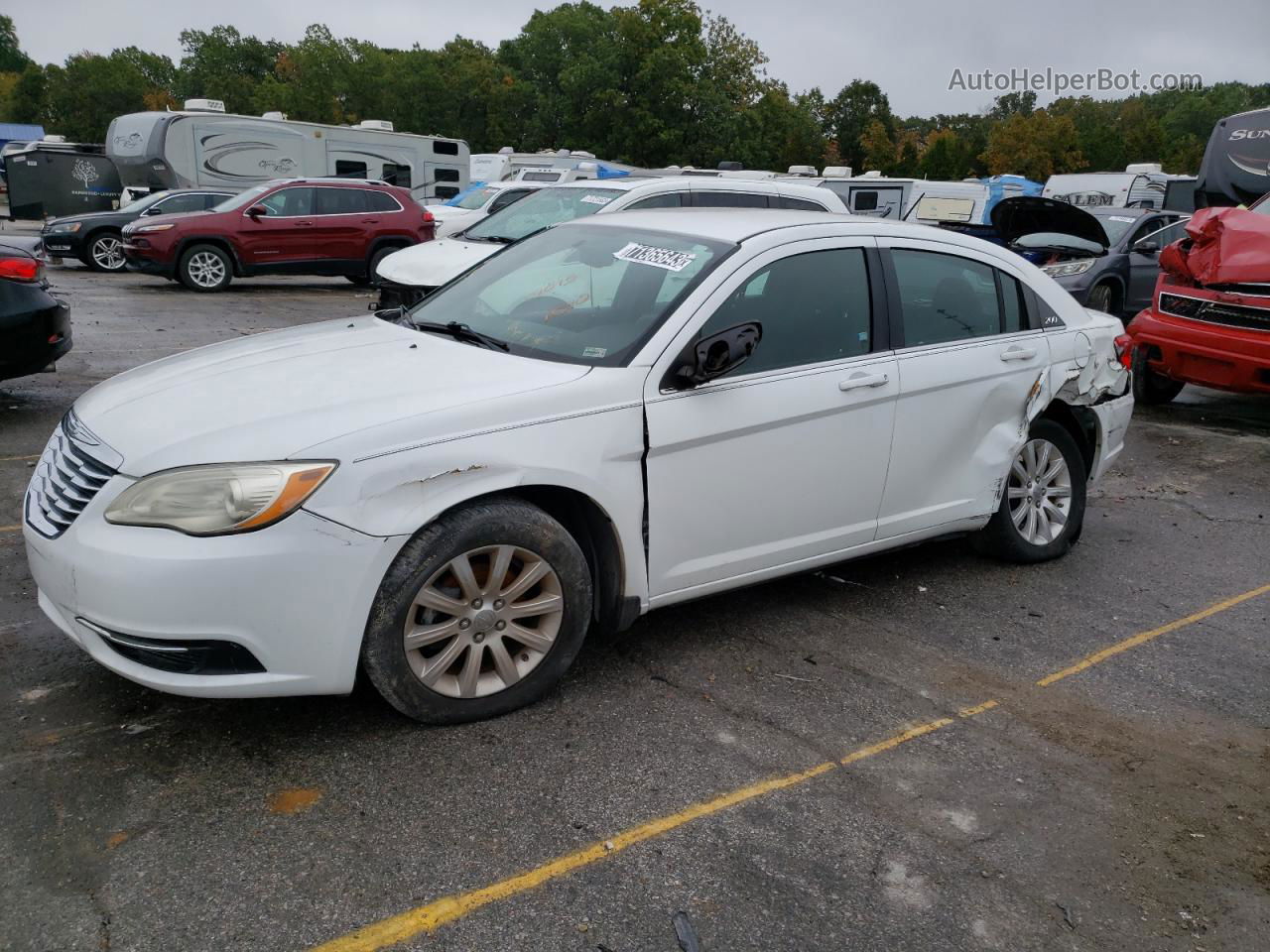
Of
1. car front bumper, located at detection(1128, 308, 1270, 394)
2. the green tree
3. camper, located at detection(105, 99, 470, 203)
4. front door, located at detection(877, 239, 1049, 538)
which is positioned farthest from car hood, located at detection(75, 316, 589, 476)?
the green tree

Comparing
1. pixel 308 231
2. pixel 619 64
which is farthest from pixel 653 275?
pixel 619 64

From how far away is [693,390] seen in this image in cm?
383

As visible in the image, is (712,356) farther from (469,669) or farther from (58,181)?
(58,181)

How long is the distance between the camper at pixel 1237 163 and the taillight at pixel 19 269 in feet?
39.5

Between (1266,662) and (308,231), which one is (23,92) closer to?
(308,231)

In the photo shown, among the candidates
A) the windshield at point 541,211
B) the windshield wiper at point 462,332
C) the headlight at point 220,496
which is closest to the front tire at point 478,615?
the headlight at point 220,496

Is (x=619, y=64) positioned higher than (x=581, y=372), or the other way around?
(x=619, y=64)

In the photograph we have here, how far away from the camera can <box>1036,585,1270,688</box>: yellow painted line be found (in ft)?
13.8

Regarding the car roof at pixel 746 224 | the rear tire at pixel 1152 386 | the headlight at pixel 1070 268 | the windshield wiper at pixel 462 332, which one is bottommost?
the rear tire at pixel 1152 386

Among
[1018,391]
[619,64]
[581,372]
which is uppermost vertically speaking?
[619,64]

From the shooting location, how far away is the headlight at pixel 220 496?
10.1ft

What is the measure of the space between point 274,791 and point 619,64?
53.6 meters

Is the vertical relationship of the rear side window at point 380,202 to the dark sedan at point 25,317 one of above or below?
above

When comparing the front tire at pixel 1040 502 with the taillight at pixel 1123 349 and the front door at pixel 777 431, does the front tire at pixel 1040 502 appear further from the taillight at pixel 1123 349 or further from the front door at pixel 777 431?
the front door at pixel 777 431
